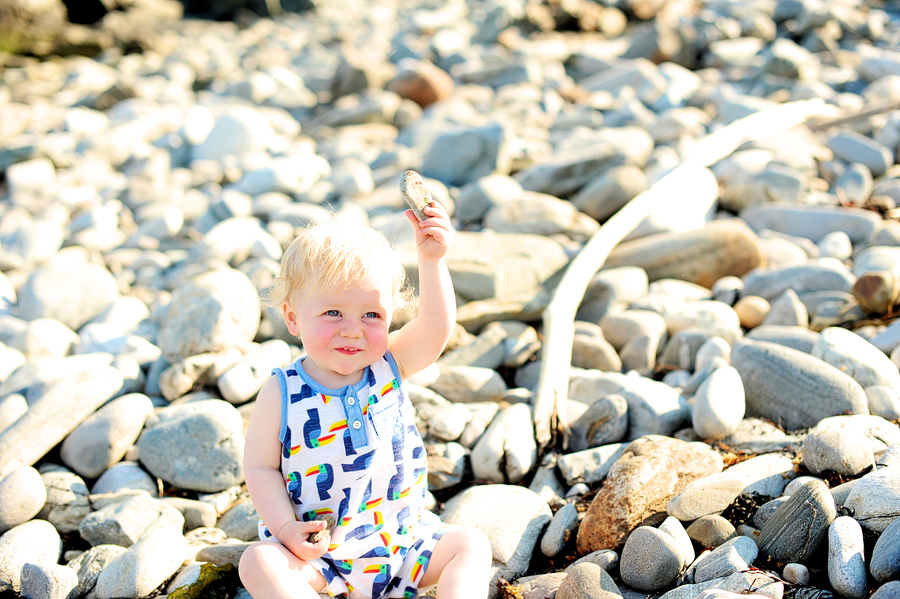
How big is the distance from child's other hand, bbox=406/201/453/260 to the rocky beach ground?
679mm

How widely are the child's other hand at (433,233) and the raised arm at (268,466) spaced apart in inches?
23.2

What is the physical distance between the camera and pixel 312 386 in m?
2.09

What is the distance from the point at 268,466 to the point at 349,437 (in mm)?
248

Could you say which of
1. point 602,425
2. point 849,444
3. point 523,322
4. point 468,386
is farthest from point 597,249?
point 849,444

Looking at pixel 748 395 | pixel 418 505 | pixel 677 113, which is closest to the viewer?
pixel 418 505

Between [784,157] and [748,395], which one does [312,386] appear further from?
[784,157]

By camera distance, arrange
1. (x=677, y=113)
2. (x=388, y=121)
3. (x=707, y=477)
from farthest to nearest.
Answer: (x=388, y=121), (x=677, y=113), (x=707, y=477)

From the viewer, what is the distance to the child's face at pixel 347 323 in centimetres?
203

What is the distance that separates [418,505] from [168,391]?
5.23 ft

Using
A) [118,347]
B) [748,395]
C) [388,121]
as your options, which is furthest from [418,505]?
[388,121]

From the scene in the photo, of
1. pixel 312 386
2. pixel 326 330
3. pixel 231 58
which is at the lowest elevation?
pixel 231 58

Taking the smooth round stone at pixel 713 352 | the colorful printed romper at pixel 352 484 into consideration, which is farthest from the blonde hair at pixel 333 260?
the smooth round stone at pixel 713 352

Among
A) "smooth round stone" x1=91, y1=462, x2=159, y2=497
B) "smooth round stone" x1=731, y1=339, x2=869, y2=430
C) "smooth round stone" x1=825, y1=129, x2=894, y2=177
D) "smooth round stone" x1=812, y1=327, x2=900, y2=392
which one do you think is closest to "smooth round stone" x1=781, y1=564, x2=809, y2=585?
"smooth round stone" x1=731, y1=339, x2=869, y2=430

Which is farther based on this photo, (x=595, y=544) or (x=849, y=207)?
(x=849, y=207)
